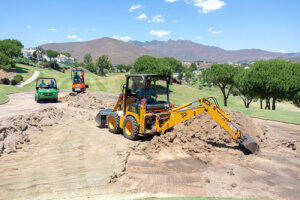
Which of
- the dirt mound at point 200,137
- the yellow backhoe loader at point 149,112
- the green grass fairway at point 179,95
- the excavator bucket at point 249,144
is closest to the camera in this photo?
the excavator bucket at point 249,144

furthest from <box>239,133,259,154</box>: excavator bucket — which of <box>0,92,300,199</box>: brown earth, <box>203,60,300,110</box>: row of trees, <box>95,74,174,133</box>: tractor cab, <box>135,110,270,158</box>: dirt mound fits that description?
<box>203,60,300,110</box>: row of trees

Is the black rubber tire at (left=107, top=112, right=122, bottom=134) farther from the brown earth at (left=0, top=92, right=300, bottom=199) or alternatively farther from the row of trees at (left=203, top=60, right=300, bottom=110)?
the row of trees at (left=203, top=60, right=300, bottom=110)

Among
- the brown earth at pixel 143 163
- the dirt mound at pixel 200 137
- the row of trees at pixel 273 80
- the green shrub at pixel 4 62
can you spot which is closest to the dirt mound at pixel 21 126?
the brown earth at pixel 143 163

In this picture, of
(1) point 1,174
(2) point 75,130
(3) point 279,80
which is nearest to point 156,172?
(1) point 1,174

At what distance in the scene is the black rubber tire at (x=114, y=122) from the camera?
386 inches

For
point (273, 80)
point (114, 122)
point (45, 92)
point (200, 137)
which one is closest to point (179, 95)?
point (273, 80)

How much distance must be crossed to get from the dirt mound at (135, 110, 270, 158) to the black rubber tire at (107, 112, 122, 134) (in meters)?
1.74

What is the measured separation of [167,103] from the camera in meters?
9.26

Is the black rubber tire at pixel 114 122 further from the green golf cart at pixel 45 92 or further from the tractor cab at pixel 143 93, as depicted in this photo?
the green golf cart at pixel 45 92

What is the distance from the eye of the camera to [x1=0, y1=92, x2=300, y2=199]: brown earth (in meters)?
5.36

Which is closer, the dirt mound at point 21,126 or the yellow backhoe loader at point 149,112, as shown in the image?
the yellow backhoe loader at point 149,112

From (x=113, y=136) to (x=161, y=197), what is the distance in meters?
5.11

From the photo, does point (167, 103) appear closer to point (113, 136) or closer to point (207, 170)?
point (113, 136)

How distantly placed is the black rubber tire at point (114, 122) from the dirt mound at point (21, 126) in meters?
3.25
